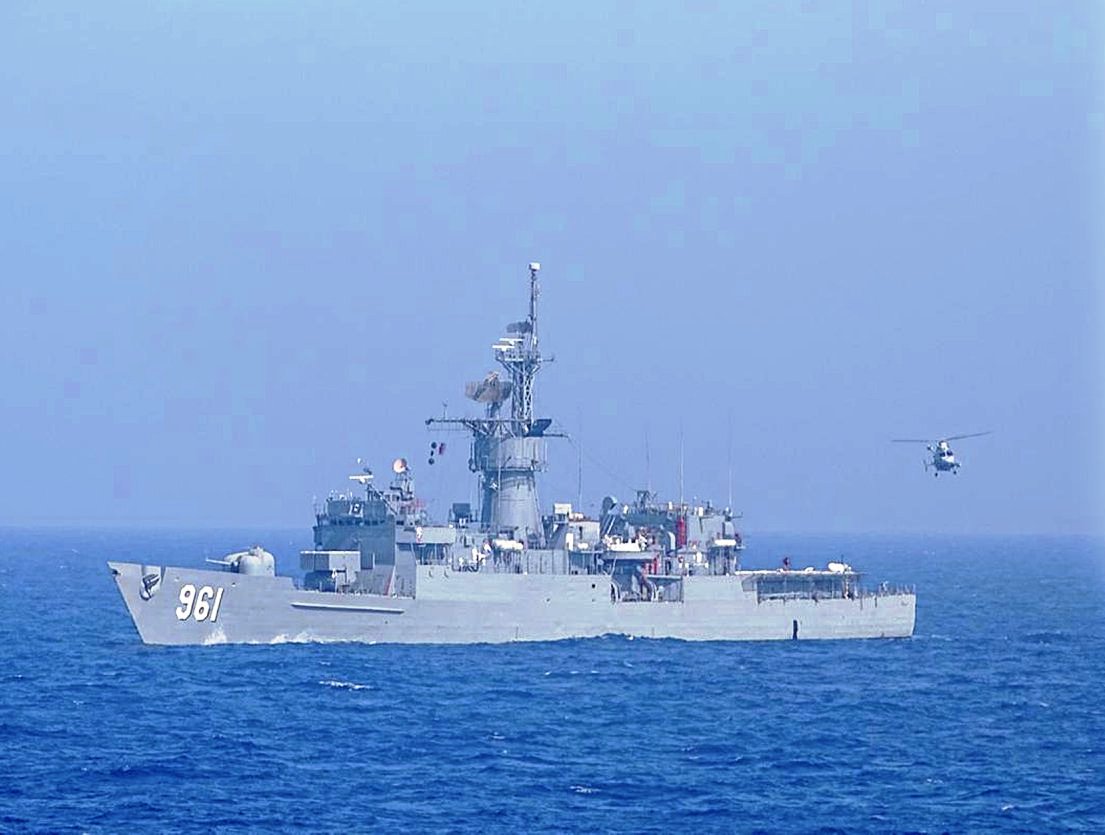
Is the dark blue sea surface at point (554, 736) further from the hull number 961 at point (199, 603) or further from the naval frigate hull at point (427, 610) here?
the hull number 961 at point (199, 603)

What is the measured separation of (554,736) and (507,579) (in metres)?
12.9

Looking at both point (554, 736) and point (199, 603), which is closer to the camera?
point (554, 736)

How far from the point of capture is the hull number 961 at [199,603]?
48.1 m

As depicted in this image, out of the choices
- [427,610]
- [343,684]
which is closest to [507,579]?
[427,610]

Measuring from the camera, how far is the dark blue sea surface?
30062mm

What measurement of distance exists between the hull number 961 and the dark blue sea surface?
1118mm

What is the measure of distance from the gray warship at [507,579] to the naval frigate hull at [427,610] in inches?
1.7

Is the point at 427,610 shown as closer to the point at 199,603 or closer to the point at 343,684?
the point at 343,684

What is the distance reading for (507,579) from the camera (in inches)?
1981

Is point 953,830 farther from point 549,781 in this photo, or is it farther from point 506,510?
point 506,510

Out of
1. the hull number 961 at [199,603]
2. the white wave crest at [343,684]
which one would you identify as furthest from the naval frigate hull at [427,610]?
the white wave crest at [343,684]

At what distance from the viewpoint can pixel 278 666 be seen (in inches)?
1842

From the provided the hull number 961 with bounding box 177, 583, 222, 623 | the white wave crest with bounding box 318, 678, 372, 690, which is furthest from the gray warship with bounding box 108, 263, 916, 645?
the white wave crest with bounding box 318, 678, 372, 690

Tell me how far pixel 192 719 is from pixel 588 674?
1204 cm
